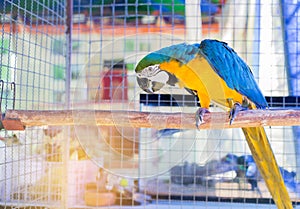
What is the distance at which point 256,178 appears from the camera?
167 centimetres

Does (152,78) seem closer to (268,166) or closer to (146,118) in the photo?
(146,118)

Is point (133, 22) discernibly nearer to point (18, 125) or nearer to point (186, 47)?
point (186, 47)

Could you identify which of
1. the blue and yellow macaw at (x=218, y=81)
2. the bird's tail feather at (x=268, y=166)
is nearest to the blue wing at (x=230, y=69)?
the blue and yellow macaw at (x=218, y=81)

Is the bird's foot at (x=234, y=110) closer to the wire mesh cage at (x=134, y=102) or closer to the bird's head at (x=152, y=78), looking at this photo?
the wire mesh cage at (x=134, y=102)

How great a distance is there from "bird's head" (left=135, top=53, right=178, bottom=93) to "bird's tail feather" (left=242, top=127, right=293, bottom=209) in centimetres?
34

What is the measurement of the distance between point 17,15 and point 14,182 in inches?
21.8

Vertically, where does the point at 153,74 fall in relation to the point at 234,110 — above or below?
above

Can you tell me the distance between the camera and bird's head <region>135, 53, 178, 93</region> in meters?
1.18

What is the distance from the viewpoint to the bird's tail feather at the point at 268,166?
1.27 metres

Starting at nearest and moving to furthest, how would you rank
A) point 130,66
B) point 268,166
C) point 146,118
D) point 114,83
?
point 146,118, point 268,166, point 130,66, point 114,83

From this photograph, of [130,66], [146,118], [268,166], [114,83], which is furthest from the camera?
[114,83]

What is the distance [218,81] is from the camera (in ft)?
4.27

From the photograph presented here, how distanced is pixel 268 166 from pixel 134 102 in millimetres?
539

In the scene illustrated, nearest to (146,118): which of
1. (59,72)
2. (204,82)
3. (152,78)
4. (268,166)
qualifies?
(152,78)
